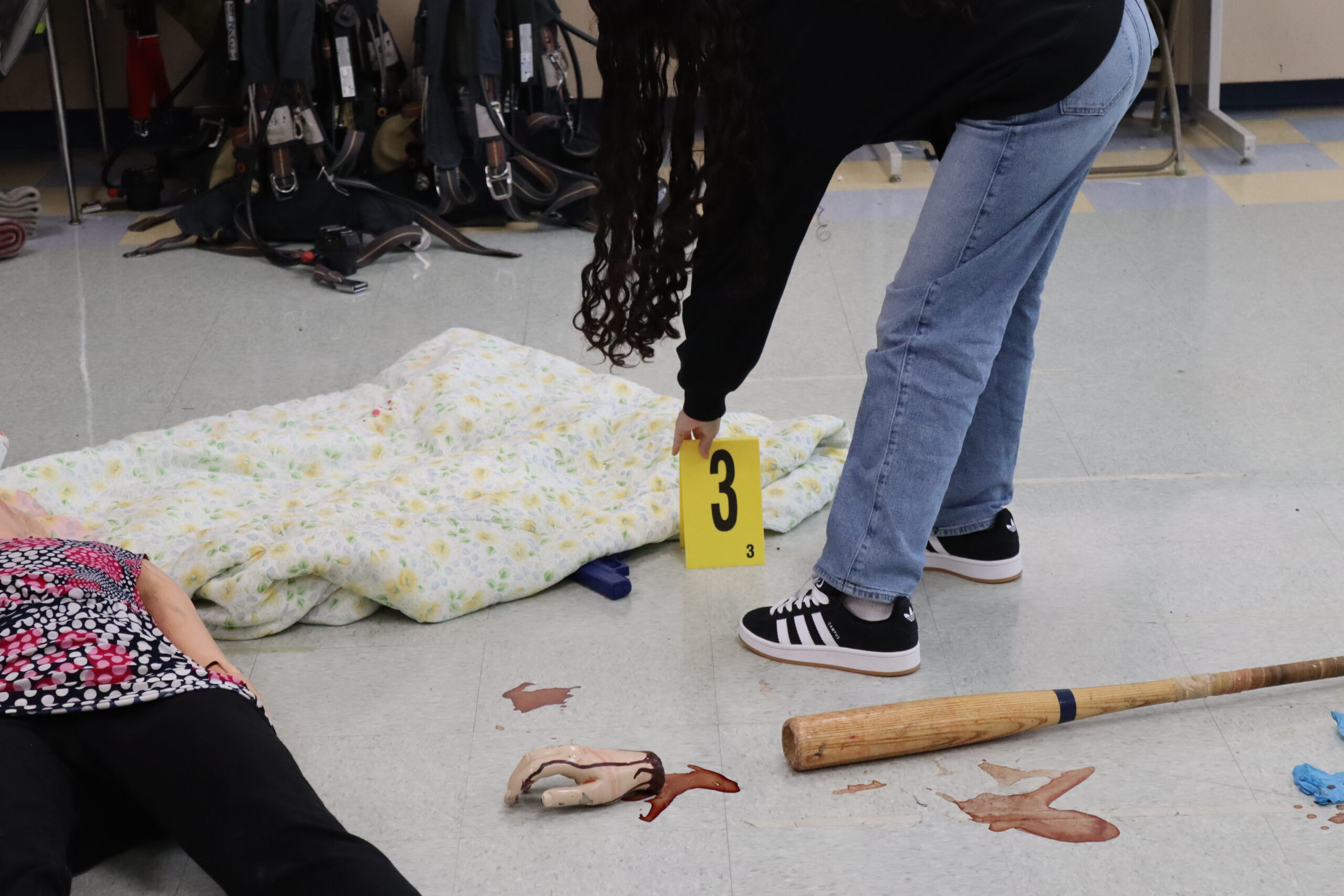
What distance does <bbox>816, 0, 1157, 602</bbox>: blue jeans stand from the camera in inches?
58.1

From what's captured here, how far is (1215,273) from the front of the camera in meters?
3.09

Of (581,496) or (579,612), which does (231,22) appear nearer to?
(581,496)

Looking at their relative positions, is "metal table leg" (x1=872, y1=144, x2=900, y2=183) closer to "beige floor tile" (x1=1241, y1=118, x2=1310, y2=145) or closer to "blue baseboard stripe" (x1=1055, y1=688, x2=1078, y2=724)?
"beige floor tile" (x1=1241, y1=118, x2=1310, y2=145)

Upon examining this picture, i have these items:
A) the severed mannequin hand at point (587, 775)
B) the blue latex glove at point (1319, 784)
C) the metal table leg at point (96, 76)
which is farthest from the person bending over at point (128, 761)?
the metal table leg at point (96, 76)

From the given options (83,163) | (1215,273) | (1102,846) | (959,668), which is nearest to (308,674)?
(959,668)

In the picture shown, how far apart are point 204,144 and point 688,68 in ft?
9.84

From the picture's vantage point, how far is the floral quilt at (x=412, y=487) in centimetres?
181

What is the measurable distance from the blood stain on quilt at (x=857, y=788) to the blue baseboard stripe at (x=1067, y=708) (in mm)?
224

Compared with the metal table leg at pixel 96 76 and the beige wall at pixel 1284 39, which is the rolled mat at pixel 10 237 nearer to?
the metal table leg at pixel 96 76

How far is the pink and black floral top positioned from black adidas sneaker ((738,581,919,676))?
673mm

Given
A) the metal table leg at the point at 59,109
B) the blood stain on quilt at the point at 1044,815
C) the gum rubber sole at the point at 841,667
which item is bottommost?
the blood stain on quilt at the point at 1044,815

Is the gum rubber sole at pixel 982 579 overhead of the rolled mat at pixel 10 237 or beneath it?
beneath

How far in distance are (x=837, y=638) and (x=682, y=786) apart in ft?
Result: 1.05

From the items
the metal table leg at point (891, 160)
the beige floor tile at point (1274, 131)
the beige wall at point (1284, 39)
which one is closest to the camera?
the metal table leg at point (891, 160)
